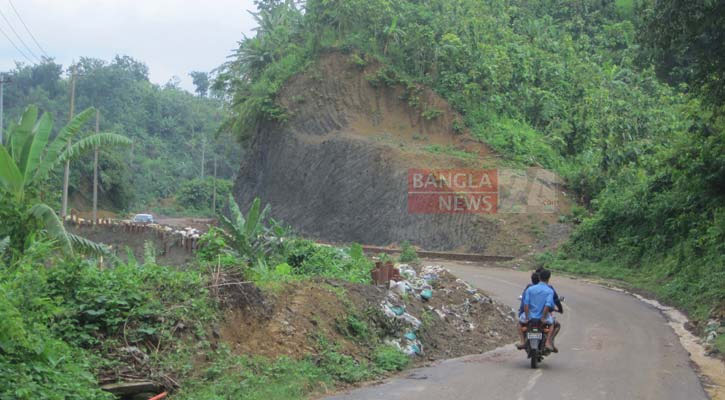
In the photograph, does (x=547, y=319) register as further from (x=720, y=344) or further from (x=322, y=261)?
(x=322, y=261)

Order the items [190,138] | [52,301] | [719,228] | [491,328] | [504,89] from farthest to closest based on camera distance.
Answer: [190,138] → [504,89] → [719,228] → [491,328] → [52,301]

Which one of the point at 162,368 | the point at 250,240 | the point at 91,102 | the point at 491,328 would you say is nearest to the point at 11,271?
the point at 162,368

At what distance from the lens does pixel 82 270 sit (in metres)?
9.55

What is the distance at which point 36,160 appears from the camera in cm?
1611

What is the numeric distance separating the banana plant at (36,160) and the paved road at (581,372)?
813 cm

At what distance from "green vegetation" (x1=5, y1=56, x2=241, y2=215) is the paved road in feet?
210

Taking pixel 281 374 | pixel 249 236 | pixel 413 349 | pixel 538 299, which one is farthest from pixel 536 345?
pixel 249 236

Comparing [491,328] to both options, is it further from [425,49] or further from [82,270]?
[425,49]

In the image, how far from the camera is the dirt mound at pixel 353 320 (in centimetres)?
1072

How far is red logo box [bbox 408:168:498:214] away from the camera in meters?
38.1

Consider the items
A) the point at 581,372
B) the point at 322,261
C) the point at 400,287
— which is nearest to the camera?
the point at 581,372

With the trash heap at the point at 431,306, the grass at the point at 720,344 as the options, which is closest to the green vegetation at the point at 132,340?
the trash heap at the point at 431,306

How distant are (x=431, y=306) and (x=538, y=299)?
3240mm

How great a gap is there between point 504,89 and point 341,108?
1027 centimetres
